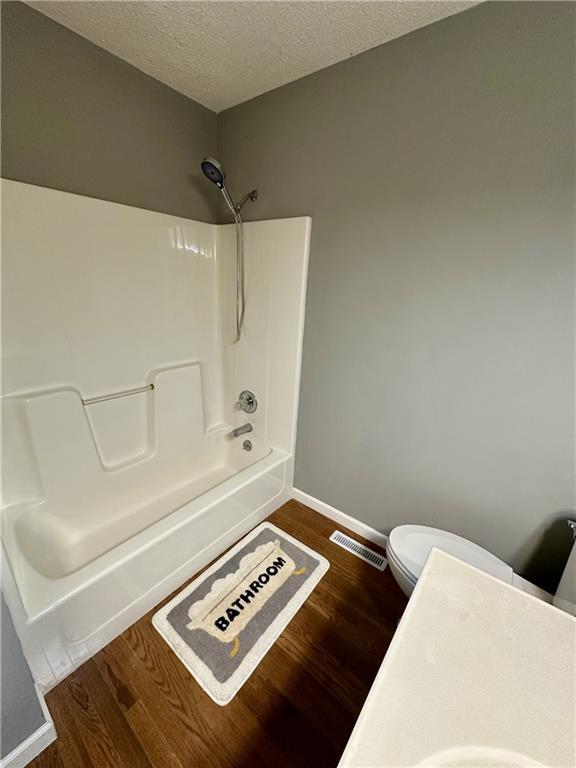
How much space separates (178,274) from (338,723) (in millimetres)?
2108

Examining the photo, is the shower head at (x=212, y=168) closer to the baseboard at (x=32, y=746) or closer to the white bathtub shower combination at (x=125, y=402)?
the white bathtub shower combination at (x=125, y=402)

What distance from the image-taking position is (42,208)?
1.22 metres

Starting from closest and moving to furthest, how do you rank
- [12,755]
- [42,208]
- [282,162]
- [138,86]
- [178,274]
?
[12,755], [42,208], [138,86], [282,162], [178,274]

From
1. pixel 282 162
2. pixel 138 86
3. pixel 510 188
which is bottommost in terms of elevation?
pixel 510 188

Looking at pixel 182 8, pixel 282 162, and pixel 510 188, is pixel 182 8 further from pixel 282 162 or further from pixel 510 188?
pixel 510 188

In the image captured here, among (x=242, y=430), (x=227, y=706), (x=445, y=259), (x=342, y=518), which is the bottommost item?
(x=227, y=706)

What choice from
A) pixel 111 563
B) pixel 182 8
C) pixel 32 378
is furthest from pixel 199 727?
pixel 182 8

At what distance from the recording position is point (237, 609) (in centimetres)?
132

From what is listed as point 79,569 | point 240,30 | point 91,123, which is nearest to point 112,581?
point 79,569

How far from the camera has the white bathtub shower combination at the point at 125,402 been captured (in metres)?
1.15

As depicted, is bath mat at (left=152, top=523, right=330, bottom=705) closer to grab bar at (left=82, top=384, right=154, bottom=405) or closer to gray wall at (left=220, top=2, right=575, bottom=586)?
gray wall at (left=220, top=2, right=575, bottom=586)

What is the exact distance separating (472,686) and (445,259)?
1.29 meters

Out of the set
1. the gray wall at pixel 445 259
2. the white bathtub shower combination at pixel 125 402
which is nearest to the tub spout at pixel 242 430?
the white bathtub shower combination at pixel 125 402

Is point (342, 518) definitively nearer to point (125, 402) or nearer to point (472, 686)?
point (472, 686)
